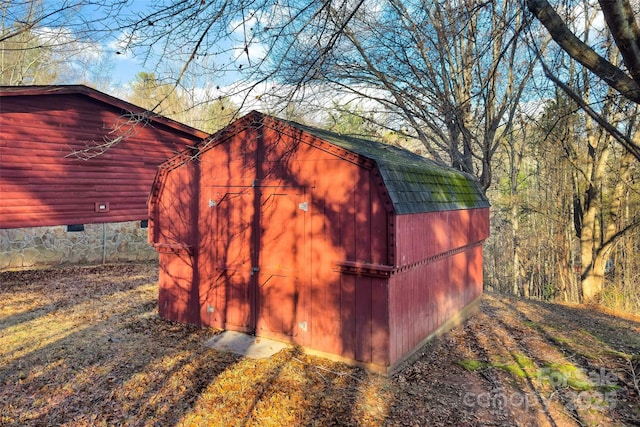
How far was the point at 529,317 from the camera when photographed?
926 cm

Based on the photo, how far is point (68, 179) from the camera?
11844 mm

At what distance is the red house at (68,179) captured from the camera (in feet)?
35.1

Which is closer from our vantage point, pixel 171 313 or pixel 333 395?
pixel 333 395

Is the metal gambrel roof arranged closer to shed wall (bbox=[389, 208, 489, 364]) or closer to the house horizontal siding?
shed wall (bbox=[389, 208, 489, 364])

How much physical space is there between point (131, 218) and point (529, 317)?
12.8 m

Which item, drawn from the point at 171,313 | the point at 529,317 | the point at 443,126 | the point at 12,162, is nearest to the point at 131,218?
the point at 12,162

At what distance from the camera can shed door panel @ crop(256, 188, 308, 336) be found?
5.88 meters

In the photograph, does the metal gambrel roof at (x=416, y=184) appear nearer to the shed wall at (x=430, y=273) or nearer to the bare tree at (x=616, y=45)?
the shed wall at (x=430, y=273)

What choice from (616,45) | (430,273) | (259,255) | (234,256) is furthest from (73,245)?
(616,45)

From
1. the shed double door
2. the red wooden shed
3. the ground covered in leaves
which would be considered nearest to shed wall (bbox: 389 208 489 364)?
the red wooden shed

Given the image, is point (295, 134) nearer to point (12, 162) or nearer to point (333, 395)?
point (333, 395)

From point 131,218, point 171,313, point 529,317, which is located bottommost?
point 529,317

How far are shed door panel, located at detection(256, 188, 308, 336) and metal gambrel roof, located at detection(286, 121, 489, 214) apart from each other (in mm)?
1186

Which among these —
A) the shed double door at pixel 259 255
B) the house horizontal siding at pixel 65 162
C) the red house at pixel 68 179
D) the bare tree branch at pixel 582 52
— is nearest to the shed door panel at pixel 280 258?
the shed double door at pixel 259 255
